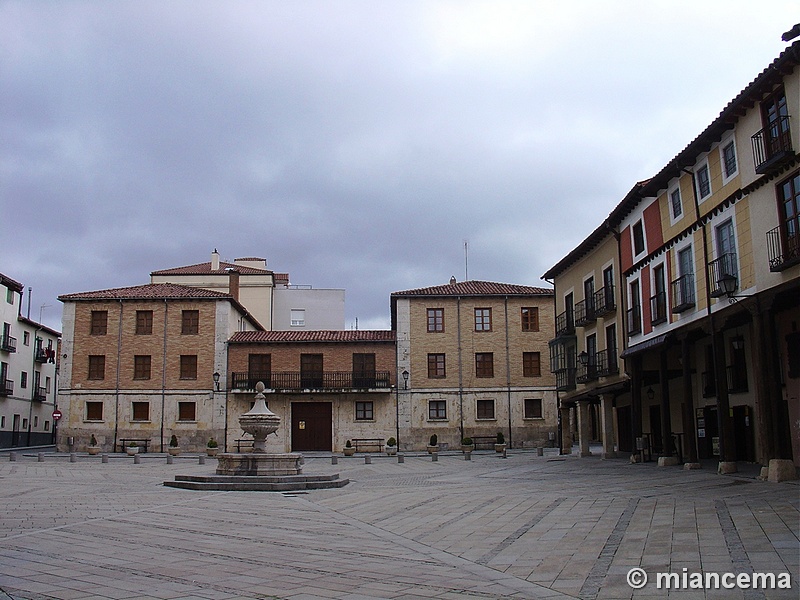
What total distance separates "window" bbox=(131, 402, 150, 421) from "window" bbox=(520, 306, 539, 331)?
21760 mm

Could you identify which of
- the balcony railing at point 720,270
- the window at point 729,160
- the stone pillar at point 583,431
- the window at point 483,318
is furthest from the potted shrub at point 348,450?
the window at point 729,160

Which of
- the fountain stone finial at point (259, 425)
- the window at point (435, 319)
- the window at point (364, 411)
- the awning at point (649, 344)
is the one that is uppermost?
the window at point (435, 319)

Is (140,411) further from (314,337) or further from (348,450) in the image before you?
(348,450)

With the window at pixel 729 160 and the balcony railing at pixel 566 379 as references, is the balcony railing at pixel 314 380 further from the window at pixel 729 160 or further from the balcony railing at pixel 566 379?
the window at pixel 729 160

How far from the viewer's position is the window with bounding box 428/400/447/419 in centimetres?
4266

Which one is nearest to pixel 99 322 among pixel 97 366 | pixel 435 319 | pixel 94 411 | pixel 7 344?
pixel 97 366

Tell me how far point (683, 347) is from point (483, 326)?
22.7m

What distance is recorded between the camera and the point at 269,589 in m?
7.54

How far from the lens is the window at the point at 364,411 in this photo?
42500 mm

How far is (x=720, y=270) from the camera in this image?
18953mm

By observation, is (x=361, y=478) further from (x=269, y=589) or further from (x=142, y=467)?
(x=269, y=589)

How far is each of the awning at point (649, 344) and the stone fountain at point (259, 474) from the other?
974cm

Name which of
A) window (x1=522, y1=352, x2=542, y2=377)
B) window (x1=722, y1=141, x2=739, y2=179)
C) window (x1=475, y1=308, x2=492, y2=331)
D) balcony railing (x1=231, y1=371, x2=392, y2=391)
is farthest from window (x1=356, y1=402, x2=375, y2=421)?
window (x1=722, y1=141, x2=739, y2=179)

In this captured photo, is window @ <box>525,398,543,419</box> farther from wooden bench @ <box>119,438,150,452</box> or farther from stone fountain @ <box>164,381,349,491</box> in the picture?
stone fountain @ <box>164,381,349,491</box>
